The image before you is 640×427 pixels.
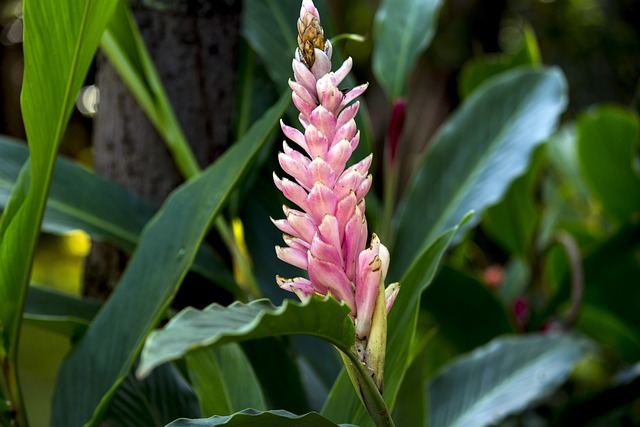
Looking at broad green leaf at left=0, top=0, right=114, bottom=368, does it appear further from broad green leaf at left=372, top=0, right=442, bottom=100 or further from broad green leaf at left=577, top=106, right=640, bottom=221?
broad green leaf at left=577, top=106, right=640, bottom=221

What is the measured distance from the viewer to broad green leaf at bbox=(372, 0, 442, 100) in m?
0.88

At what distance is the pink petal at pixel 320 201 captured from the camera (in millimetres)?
393

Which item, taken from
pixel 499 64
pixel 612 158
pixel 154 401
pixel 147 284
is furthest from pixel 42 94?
pixel 612 158

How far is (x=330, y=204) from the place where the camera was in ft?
1.31

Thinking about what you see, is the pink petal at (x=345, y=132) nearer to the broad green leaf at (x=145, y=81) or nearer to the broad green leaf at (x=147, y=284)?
the broad green leaf at (x=147, y=284)

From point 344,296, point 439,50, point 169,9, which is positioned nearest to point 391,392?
point 344,296

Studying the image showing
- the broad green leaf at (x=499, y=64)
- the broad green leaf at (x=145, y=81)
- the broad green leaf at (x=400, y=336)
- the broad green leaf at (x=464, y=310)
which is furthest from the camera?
the broad green leaf at (x=499, y=64)

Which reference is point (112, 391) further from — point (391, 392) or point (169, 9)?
point (169, 9)

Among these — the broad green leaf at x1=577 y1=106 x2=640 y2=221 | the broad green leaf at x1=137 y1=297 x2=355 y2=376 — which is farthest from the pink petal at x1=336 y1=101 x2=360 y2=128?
the broad green leaf at x1=577 y1=106 x2=640 y2=221

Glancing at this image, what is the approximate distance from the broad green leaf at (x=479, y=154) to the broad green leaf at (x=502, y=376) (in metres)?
0.16

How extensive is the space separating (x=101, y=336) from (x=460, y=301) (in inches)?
20.4

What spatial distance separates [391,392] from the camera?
52 centimetres

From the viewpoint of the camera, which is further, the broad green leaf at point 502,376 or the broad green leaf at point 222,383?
the broad green leaf at point 502,376

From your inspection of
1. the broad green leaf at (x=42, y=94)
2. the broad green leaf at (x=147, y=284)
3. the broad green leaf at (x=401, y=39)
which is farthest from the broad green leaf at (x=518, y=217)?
the broad green leaf at (x=42, y=94)
